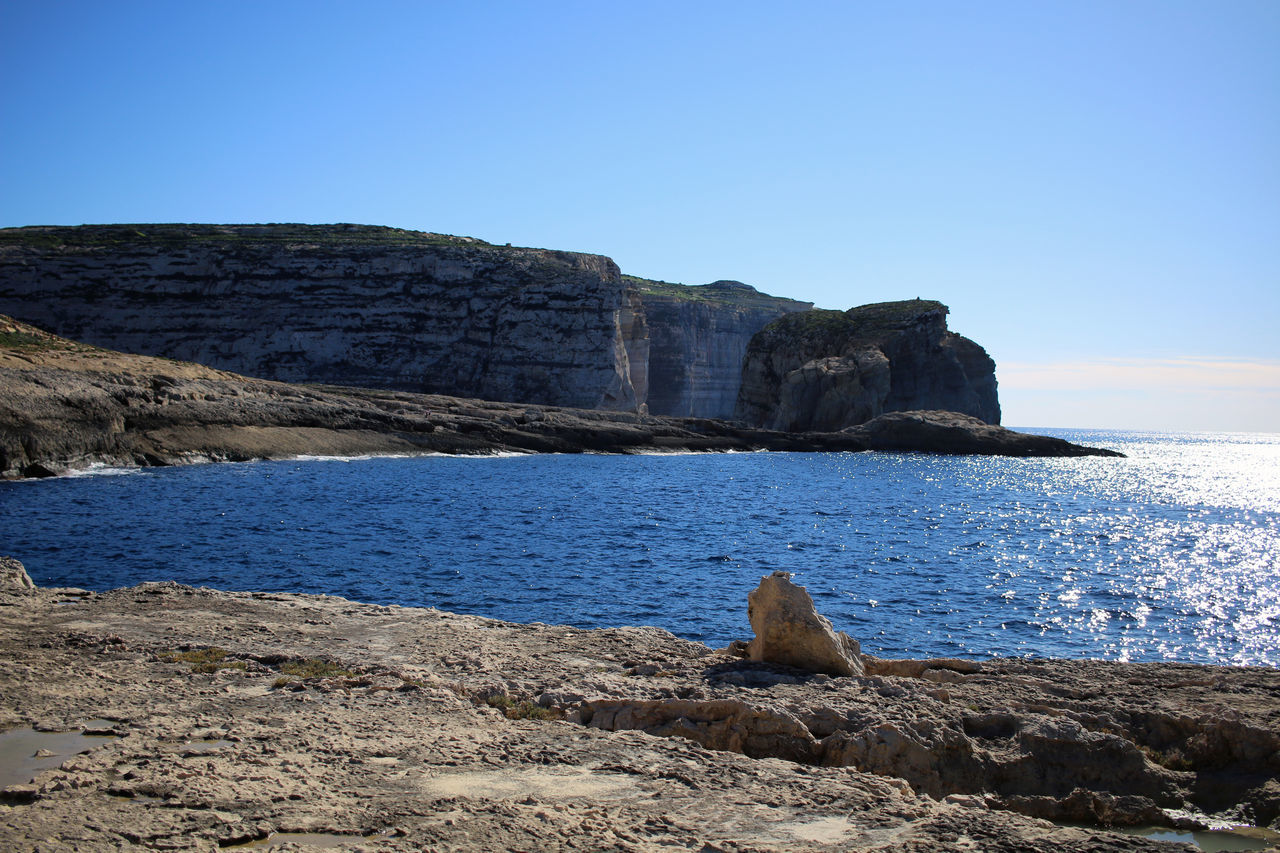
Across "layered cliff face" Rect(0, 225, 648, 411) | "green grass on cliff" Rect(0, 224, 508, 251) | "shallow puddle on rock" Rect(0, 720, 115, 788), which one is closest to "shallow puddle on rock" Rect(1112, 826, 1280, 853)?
"shallow puddle on rock" Rect(0, 720, 115, 788)

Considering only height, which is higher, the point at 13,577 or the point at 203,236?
the point at 203,236

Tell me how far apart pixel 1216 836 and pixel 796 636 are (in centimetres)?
456

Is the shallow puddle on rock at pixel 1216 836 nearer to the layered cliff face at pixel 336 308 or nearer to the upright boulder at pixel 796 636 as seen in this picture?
the upright boulder at pixel 796 636

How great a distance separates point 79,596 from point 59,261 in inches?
3550

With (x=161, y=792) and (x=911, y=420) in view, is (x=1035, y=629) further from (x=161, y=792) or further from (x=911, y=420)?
(x=911, y=420)

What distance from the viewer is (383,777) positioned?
21.6 feet

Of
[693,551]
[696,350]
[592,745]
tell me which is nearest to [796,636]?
[592,745]

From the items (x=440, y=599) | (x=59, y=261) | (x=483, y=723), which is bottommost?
(x=440, y=599)

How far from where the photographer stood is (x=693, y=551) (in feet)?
89.9

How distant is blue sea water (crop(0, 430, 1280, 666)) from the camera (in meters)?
18.5

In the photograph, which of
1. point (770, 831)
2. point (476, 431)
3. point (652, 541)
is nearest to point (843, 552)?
point (652, 541)

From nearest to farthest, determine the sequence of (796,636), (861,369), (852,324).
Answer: (796,636) < (861,369) < (852,324)

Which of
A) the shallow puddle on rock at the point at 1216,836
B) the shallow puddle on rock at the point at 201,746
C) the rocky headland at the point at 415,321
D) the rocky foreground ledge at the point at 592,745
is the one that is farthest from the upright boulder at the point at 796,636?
the rocky headland at the point at 415,321

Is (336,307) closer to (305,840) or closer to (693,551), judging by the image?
(693,551)
